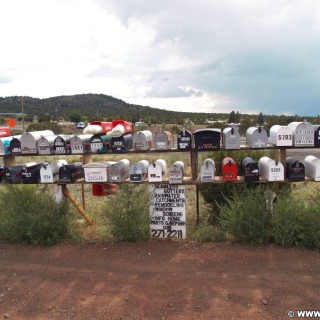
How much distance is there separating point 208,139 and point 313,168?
1.46 meters

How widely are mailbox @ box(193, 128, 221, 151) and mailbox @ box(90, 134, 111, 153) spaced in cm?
128

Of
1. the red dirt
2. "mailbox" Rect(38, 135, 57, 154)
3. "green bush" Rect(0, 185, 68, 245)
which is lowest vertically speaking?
the red dirt

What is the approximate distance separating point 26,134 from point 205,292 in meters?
3.44

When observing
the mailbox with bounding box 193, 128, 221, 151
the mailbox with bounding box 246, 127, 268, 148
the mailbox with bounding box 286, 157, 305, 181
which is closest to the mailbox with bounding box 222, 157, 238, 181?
the mailbox with bounding box 193, 128, 221, 151

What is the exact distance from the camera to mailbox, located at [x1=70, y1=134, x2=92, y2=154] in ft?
17.7

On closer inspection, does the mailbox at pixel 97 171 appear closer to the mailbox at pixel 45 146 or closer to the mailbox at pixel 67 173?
the mailbox at pixel 67 173

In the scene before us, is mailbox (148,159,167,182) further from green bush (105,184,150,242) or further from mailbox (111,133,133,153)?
mailbox (111,133,133,153)

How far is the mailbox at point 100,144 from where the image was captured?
5371 millimetres

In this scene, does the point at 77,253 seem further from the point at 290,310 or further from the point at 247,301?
the point at 290,310

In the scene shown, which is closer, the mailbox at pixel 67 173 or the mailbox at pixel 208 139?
the mailbox at pixel 208 139

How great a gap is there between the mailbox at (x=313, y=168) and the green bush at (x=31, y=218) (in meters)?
3.54

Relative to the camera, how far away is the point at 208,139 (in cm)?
505

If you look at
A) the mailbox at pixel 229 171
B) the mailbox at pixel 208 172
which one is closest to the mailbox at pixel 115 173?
the mailbox at pixel 208 172

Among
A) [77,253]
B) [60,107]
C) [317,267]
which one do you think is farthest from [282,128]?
[60,107]
